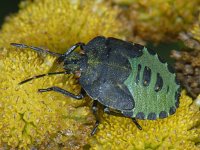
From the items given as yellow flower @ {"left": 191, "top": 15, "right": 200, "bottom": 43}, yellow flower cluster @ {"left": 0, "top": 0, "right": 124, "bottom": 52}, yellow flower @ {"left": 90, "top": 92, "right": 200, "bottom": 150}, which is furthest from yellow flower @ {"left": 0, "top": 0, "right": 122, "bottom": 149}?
yellow flower @ {"left": 191, "top": 15, "right": 200, "bottom": 43}

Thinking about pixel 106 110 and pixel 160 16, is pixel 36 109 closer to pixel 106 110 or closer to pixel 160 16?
pixel 106 110

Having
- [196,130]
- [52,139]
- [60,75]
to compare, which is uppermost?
[60,75]

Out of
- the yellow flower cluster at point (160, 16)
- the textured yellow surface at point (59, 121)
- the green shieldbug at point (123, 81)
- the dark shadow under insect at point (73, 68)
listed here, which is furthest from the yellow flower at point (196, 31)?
the dark shadow under insect at point (73, 68)

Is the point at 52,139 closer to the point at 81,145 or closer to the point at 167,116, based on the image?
the point at 81,145

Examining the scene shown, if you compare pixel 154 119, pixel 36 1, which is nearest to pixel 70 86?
pixel 154 119

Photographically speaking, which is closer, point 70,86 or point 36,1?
point 70,86

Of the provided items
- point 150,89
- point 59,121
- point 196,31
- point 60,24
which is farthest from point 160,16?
point 59,121

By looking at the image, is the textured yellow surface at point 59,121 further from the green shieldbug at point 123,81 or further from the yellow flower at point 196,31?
the yellow flower at point 196,31
